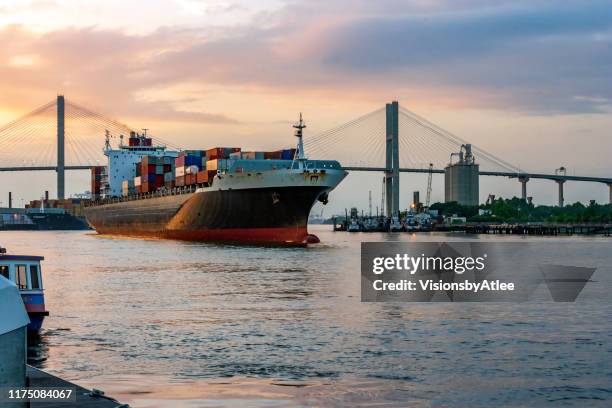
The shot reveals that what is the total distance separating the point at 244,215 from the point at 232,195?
2346 mm

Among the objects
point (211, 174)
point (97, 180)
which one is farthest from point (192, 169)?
point (97, 180)

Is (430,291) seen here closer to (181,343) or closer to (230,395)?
(181,343)

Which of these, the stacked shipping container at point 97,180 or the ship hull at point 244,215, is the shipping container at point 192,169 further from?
the stacked shipping container at point 97,180

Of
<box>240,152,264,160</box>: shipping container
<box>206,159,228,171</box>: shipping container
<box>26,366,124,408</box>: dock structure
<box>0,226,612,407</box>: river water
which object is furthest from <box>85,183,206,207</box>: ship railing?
<box>26,366,124,408</box>: dock structure

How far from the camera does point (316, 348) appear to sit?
81.2 ft

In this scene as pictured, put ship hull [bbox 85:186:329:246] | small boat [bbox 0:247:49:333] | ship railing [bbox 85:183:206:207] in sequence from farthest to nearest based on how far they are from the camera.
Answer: ship railing [bbox 85:183:206:207] → ship hull [bbox 85:186:329:246] → small boat [bbox 0:247:49:333]

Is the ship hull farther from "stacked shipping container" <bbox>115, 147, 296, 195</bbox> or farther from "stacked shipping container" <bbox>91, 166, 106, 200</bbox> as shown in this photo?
"stacked shipping container" <bbox>91, 166, 106, 200</bbox>

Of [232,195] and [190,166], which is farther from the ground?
[190,166]

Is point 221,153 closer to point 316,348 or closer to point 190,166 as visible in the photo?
point 190,166

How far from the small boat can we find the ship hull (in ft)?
187

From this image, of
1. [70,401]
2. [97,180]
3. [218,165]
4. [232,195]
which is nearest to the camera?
[70,401]

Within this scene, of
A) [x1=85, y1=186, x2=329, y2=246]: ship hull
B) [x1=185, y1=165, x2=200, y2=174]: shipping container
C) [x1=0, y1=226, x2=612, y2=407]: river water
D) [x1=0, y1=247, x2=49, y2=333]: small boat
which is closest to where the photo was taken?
[x1=0, y1=226, x2=612, y2=407]: river water

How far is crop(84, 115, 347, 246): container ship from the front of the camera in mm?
83688

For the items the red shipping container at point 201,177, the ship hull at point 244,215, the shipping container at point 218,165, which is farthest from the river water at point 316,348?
the red shipping container at point 201,177
